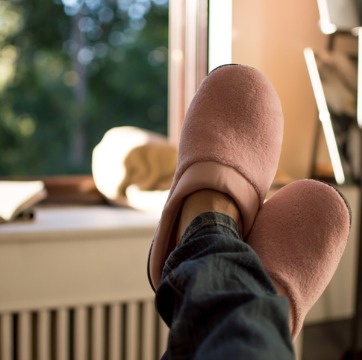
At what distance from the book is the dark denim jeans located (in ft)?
1.84

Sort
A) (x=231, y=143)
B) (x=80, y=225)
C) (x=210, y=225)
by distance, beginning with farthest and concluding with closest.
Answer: (x=80, y=225)
(x=231, y=143)
(x=210, y=225)

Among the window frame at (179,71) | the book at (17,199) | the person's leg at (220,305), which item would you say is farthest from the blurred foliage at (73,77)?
the person's leg at (220,305)

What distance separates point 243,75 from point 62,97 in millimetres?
1342

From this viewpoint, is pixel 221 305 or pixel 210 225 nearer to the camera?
pixel 221 305

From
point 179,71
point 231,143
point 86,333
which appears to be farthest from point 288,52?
point 86,333

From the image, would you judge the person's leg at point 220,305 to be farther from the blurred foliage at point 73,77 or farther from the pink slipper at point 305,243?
the blurred foliage at point 73,77

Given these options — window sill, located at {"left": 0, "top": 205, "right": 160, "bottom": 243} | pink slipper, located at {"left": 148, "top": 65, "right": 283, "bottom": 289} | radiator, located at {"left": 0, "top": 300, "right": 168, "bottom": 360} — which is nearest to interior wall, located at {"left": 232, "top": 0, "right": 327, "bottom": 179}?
pink slipper, located at {"left": 148, "top": 65, "right": 283, "bottom": 289}

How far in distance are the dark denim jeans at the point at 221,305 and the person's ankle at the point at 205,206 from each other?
0.42 feet

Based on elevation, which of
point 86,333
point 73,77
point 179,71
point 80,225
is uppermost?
point 179,71

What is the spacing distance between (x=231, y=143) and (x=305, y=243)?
196mm

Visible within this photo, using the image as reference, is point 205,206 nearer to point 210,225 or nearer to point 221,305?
point 210,225

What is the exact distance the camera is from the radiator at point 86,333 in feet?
3.60

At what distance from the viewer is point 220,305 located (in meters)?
0.53

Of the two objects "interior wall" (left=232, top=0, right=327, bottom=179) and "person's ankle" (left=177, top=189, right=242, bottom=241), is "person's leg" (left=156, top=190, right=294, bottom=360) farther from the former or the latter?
"interior wall" (left=232, top=0, right=327, bottom=179)
